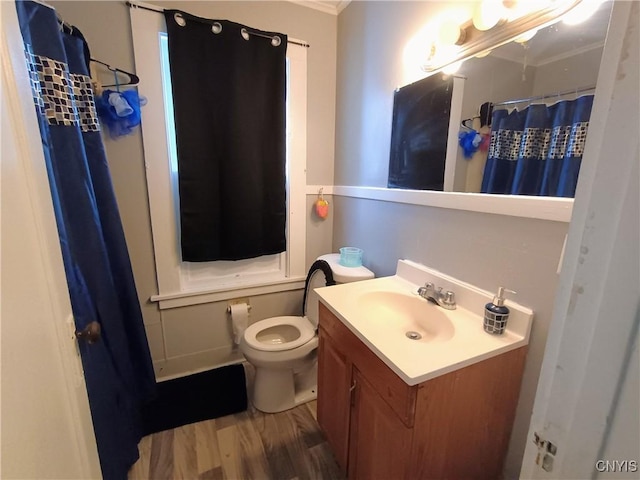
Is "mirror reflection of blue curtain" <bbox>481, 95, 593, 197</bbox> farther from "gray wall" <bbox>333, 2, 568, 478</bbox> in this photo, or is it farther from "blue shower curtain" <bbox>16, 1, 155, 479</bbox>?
"blue shower curtain" <bbox>16, 1, 155, 479</bbox>

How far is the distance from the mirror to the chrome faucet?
41 cm

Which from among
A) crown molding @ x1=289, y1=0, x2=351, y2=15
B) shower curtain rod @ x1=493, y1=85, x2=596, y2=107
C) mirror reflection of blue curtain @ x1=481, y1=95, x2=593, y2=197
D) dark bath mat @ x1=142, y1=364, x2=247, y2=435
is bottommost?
dark bath mat @ x1=142, y1=364, x2=247, y2=435

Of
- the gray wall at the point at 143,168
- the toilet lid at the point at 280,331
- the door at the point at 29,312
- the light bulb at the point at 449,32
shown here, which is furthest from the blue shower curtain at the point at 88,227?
the light bulb at the point at 449,32

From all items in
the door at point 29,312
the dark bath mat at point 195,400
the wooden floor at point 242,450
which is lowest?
the wooden floor at point 242,450

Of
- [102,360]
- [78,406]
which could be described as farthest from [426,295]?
[102,360]

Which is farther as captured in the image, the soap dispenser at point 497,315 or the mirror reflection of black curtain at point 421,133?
the mirror reflection of black curtain at point 421,133

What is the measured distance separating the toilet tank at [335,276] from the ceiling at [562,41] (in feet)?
3.60

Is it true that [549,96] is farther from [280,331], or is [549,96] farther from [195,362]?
[195,362]

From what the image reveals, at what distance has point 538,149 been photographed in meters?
0.88

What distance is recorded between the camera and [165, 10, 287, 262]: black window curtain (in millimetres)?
1544

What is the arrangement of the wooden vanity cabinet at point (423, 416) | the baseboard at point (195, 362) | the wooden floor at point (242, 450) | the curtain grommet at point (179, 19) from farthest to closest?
the baseboard at point (195, 362) → the curtain grommet at point (179, 19) → the wooden floor at point (242, 450) → the wooden vanity cabinet at point (423, 416)

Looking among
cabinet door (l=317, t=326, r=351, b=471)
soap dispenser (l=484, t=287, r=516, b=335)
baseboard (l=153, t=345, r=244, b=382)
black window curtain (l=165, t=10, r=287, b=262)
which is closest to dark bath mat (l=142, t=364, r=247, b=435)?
baseboard (l=153, t=345, r=244, b=382)

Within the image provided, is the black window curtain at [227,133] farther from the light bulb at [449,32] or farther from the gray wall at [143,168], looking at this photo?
the light bulb at [449,32]

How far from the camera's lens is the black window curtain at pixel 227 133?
1.54 meters
